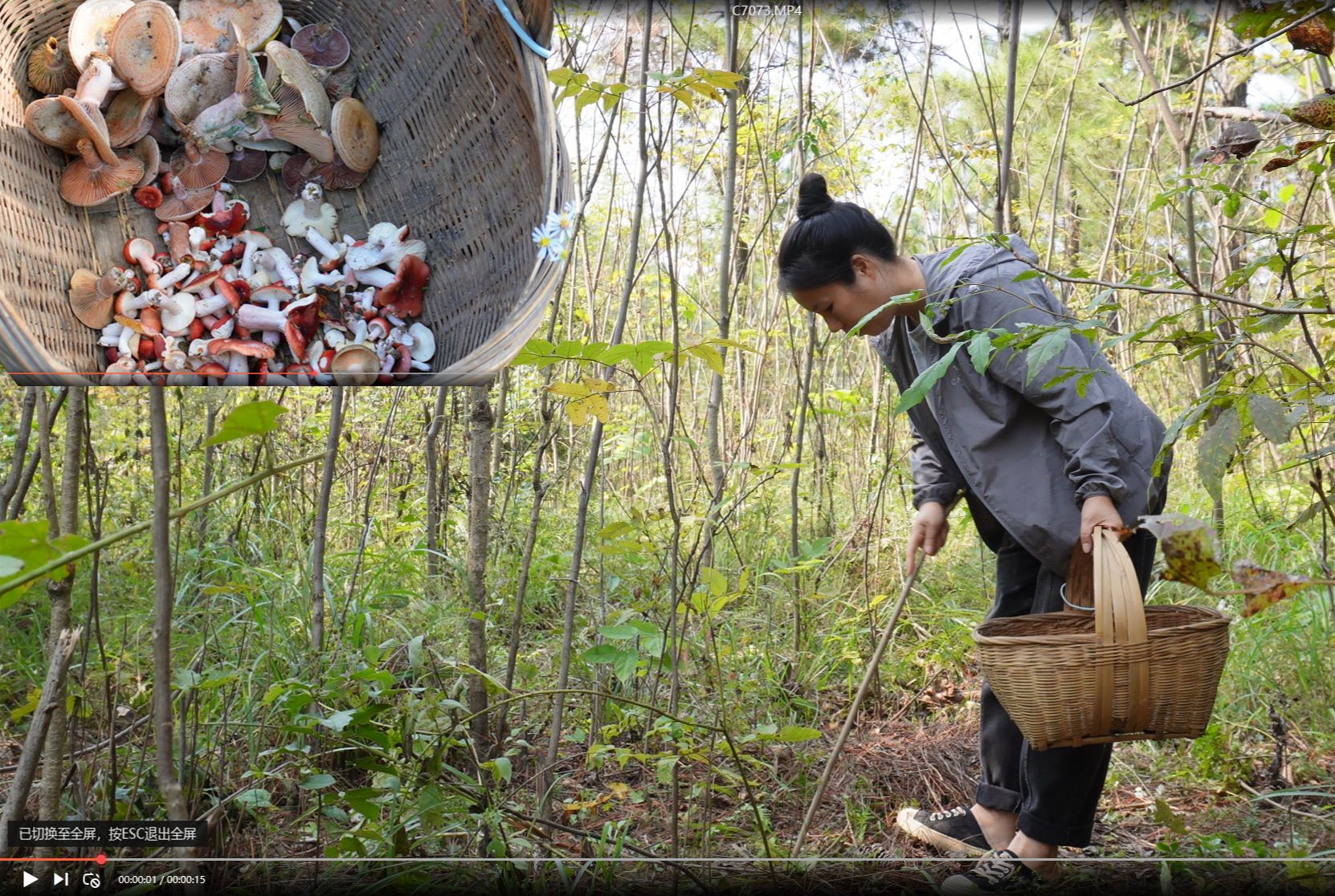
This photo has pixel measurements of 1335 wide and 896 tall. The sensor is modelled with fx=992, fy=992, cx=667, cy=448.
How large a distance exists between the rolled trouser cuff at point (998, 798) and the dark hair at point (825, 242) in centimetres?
78

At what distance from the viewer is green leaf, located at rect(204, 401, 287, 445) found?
0.58 metres

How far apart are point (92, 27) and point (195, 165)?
0.14 metres

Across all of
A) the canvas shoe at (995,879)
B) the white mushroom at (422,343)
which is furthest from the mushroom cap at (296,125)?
the canvas shoe at (995,879)

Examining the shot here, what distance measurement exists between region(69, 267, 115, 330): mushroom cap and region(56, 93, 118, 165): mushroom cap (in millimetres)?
110

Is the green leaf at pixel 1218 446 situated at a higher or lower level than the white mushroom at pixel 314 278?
lower

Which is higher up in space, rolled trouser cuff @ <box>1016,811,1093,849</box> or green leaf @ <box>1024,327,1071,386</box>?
green leaf @ <box>1024,327,1071,386</box>

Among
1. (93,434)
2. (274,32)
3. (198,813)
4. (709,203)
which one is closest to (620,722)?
(198,813)

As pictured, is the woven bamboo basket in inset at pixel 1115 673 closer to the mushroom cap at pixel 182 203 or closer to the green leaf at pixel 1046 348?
the green leaf at pixel 1046 348

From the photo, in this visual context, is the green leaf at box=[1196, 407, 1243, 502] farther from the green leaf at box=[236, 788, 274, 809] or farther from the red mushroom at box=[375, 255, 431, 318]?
the green leaf at box=[236, 788, 274, 809]

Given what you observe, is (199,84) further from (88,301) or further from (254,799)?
(254,799)

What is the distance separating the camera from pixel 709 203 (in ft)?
9.25

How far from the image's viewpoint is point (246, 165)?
3.31 feet

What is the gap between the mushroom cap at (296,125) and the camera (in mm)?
982

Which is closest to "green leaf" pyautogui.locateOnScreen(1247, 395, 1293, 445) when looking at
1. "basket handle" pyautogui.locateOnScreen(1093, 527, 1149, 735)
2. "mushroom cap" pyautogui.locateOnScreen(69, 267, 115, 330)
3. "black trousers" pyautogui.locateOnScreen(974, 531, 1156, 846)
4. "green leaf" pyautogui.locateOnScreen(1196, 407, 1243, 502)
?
"green leaf" pyautogui.locateOnScreen(1196, 407, 1243, 502)
